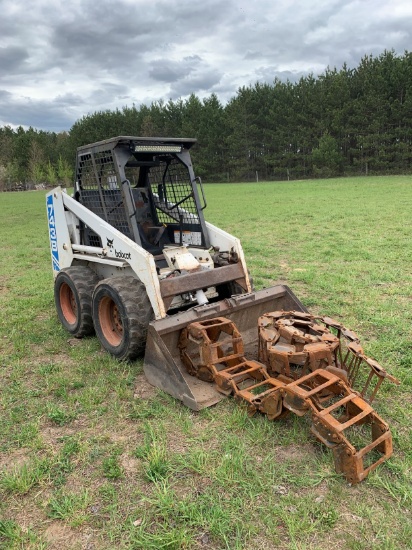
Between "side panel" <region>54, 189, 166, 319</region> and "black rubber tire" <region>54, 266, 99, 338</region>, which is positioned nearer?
"side panel" <region>54, 189, 166, 319</region>

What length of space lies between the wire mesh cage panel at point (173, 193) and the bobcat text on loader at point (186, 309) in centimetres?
1

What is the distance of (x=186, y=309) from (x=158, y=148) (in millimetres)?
1861

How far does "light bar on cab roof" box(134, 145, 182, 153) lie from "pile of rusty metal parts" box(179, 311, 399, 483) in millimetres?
2108

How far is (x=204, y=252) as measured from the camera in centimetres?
548

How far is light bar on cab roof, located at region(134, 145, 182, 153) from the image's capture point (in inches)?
194

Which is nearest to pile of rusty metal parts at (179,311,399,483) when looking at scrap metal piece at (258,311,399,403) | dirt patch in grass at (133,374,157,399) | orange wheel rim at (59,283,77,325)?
scrap metal piece at (258,311,399,403)

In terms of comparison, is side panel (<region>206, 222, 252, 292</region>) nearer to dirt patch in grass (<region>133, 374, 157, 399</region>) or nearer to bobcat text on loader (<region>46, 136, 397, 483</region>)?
bobcat text on loader (<region>46, 136, 397, 483</region>)

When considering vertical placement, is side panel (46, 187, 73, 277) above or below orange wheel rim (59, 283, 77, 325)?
above

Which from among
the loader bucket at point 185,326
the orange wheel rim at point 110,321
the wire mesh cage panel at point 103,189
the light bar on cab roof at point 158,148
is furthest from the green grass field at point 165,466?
the light bar on cab roof at point 158,148

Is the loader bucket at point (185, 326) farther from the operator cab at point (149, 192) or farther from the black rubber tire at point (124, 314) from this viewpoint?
the operator cab at point (149, 192)

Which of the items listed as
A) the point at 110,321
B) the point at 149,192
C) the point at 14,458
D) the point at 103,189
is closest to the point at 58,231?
the point at 103,189

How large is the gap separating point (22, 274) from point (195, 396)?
6807 mm

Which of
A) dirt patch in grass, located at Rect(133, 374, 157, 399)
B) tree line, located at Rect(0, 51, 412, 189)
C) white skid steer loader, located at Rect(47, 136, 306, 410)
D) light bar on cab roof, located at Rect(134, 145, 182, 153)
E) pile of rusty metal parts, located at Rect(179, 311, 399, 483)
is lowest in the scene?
dirt patch in grass, located at Rect(133, 374, 157, 399)

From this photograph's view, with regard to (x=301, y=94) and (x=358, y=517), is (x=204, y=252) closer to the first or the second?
(x=358, y=517)
